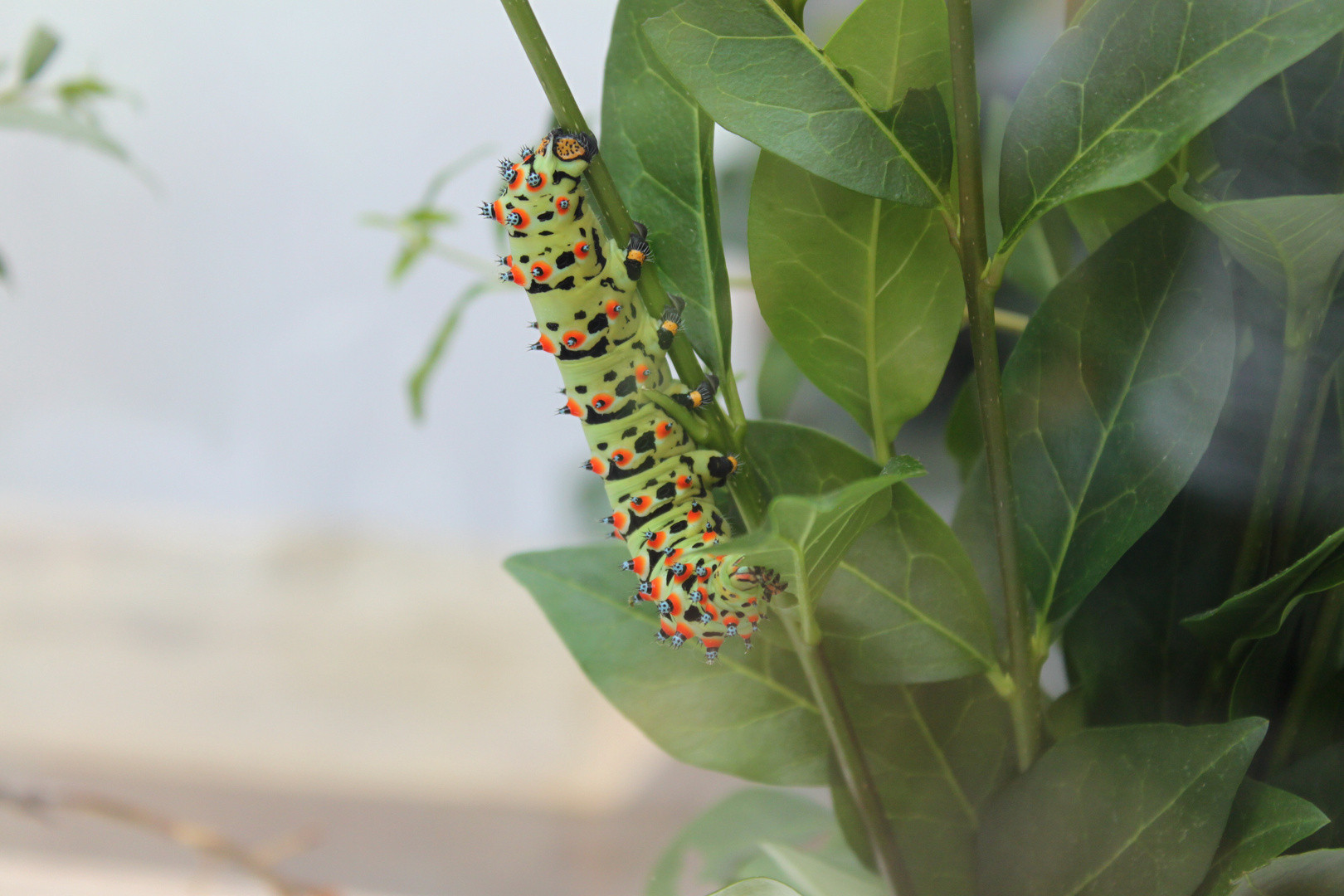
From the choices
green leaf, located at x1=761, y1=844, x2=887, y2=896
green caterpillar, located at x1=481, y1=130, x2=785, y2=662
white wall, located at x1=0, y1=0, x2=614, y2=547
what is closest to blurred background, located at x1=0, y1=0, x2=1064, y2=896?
white wall, located at x1=0, y1=0, x2=614, y2=547

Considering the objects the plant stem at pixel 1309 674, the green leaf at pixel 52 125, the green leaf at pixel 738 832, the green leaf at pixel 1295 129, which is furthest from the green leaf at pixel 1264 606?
the green leaf at pixel 52 125

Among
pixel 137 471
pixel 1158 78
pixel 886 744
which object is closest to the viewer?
pixel 1158 78

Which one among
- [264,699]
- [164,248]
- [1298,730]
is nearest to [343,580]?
[264,699]

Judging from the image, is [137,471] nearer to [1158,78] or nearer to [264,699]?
[264,699]

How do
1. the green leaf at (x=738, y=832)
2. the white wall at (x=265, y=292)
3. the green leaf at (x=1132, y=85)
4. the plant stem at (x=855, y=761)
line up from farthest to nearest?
the white wall at (x=265, y=292) → the green leaf at (x=738, y=832) → the plant stem at (x=855, y=761) → the green leaf at (x=1132, y=85)

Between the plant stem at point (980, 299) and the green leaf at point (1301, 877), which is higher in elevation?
the plant stem at point (980, 299)

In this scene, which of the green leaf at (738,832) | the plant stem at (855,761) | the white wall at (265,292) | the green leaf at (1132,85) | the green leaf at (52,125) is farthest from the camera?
the white wall at (265,292)

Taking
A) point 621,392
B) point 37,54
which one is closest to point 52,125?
point 37,54

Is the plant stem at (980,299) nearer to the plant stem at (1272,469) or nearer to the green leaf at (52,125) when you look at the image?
the plant stem at (1272,469)

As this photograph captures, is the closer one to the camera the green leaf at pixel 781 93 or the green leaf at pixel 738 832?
the green leaf at pixel 781 93
